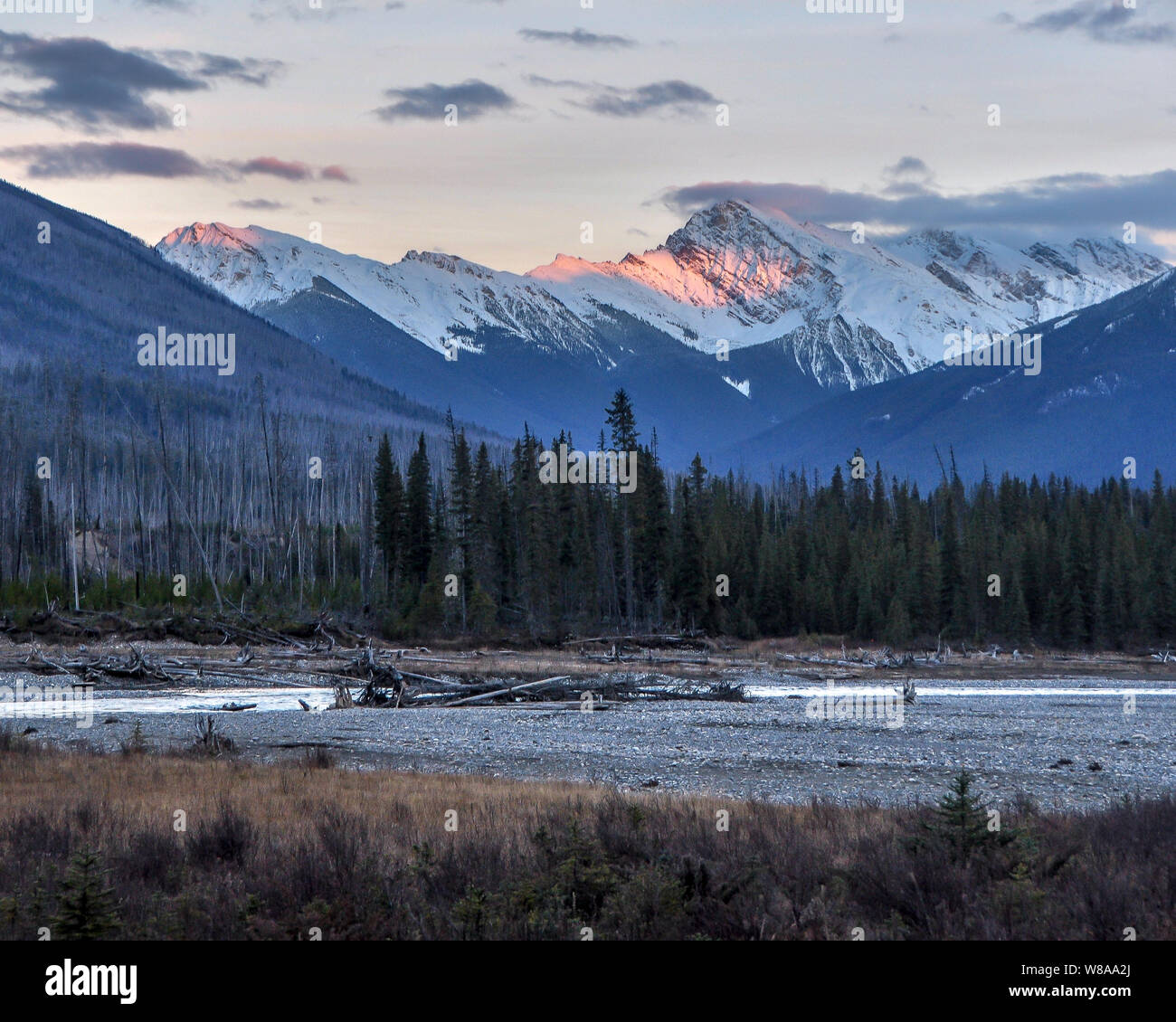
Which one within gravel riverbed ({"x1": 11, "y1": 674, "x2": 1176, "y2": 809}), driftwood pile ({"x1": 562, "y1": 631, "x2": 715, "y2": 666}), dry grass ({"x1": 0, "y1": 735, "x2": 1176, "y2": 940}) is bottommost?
driftwood pile ({"x1": 562, "y1": 631, "x2": 715, "y2": 666})

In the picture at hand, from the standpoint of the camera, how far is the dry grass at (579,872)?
355 inches

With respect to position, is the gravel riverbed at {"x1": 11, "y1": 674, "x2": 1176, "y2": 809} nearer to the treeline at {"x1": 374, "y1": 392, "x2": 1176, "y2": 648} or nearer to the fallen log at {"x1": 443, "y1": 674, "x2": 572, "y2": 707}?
the fallen log at {"x1": 443, "y1": 674, "x2": 572, "y2": 707}

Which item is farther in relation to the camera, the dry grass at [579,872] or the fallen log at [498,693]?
the fallen log at [498,693]

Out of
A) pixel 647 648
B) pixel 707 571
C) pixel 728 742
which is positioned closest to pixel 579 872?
pixel 728 742

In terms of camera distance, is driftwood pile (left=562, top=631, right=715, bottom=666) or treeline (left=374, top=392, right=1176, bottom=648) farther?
treeline (left=374, top=392, right=1176, bottom=648)

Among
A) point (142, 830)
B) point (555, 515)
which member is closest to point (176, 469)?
point (555, 515)

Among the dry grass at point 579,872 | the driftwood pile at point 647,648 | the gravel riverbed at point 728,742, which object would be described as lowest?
the driftwood pile at point 647,648

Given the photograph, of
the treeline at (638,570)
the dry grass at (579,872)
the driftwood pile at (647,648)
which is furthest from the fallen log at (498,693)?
the treeline at (638,570)

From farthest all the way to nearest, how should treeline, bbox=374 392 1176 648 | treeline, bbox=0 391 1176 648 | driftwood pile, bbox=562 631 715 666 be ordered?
1. treeline, bbox=374 392 1176 648
2. treeline, bbox=0 391 1176 648
3. driftwood pile, bbox=562 631 715 666

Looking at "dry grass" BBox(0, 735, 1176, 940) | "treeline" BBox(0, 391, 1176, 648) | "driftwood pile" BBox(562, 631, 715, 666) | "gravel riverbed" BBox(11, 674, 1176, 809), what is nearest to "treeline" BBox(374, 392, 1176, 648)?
"treeline" BBox(0, 391, 1176, 648)

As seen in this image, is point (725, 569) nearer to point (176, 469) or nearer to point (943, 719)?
point (943, 719)

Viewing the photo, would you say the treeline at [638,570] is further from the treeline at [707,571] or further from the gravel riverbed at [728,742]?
the gravel riverbed at [728,742]

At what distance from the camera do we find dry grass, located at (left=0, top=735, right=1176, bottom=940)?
902cm

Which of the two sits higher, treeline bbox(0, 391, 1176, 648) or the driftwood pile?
treeline bbox(0, 391, 1176, 648)
